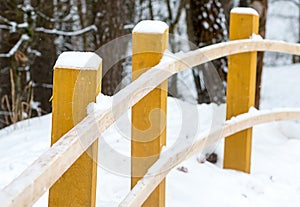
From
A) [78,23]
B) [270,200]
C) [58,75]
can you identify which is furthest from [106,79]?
[58,75]

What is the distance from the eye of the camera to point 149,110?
261 centimetres

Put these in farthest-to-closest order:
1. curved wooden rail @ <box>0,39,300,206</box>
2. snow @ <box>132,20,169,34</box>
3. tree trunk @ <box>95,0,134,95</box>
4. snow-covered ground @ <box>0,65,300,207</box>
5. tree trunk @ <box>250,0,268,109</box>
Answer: tree trunk @ <box>95,0,134,95</box> < tree trunk @ <box>250,0,268,109</box> < snow-covered ground @ <box>0,65,300,207</box> < snow @ <box>132,20,169,34</box> < curved wooden rail @ <box>0,39,300,206</box>

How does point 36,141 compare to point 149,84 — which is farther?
point 36,141

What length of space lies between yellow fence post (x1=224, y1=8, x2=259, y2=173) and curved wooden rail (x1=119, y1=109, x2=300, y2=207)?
121mm

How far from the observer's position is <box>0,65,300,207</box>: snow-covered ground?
10.0 ft

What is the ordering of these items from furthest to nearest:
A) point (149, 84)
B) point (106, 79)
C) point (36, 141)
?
point (106, 79) → point (36, 141) → point (149, 84)

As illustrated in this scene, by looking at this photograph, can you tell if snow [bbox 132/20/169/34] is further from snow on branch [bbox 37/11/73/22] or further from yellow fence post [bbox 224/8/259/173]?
snow on branch [bbox 37/11/73/22]

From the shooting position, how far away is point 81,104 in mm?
1825

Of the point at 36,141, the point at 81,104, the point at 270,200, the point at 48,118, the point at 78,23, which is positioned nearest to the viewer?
the point at 81,104

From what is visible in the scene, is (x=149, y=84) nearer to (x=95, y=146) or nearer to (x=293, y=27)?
(x=95, y=146)

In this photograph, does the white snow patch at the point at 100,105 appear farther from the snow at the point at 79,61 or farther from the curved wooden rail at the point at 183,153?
the curved wooden rail at the point at 183,153

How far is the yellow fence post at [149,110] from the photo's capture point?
2.58 m

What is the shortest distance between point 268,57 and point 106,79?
29.9 ft

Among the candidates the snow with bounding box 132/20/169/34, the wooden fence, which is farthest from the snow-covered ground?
the snow with bounding box 132/20/169/34
